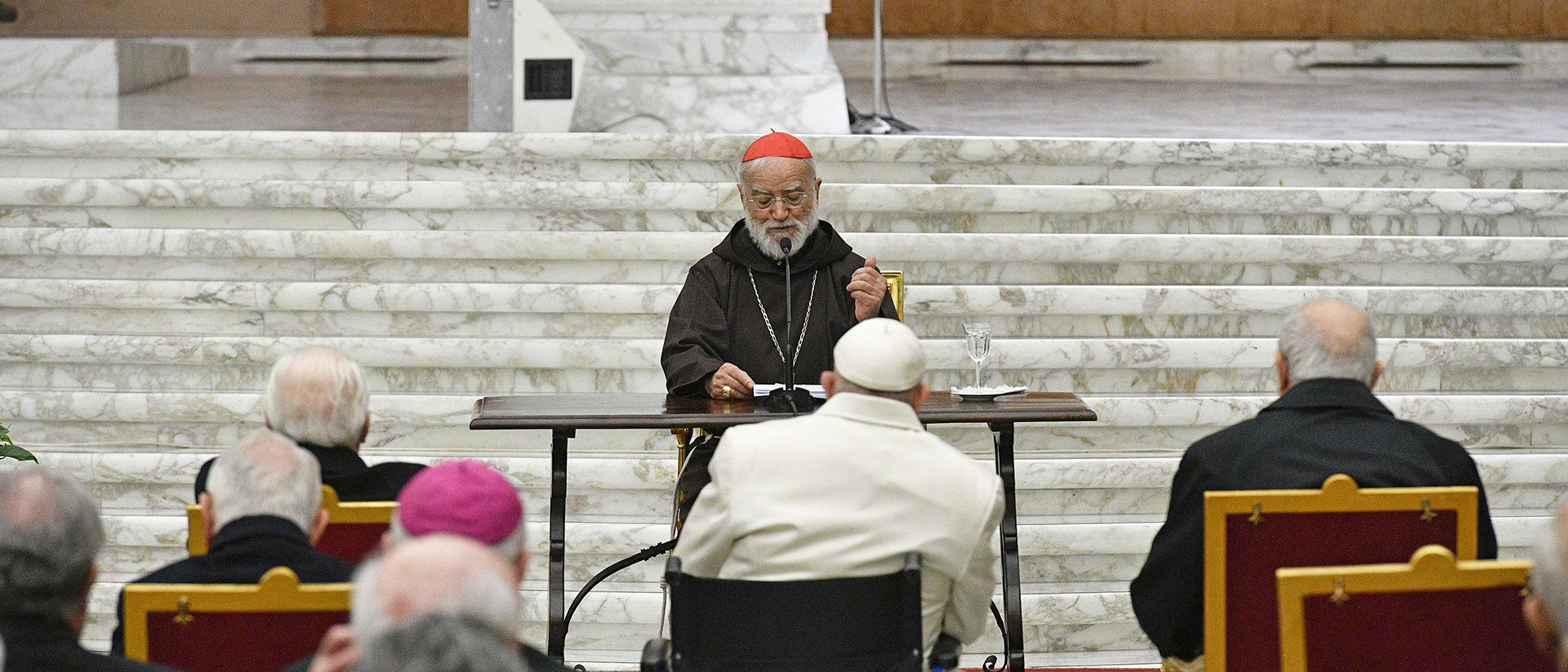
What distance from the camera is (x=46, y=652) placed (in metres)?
1.88

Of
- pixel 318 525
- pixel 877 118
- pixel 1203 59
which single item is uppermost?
pixel 1203 59

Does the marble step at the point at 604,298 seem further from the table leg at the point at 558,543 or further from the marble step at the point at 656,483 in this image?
the table leg at the point at 558,543

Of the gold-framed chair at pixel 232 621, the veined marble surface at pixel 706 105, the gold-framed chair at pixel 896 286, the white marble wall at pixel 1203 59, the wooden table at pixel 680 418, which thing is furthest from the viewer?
the white marble wall at pixel 1203 59

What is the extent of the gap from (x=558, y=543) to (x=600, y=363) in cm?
166

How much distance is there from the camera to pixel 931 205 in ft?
18.1

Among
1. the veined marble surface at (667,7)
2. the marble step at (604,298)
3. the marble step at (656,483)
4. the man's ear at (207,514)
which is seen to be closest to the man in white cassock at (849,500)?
the man's ear at (207,514)

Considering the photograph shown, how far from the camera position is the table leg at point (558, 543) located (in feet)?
11.7

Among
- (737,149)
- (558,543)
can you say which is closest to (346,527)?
(558,543)

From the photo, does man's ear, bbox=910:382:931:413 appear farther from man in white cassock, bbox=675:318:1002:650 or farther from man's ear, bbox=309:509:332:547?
man's ear, bbox=309:509:332:547

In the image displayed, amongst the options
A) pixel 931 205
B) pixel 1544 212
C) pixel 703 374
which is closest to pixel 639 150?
pixel 931 205

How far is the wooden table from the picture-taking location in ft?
11.1

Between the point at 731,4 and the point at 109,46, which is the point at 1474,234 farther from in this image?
the point at 109,46

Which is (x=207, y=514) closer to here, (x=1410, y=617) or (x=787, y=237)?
(x=1410, y=617)

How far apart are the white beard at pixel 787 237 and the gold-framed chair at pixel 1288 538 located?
1.89 metres
